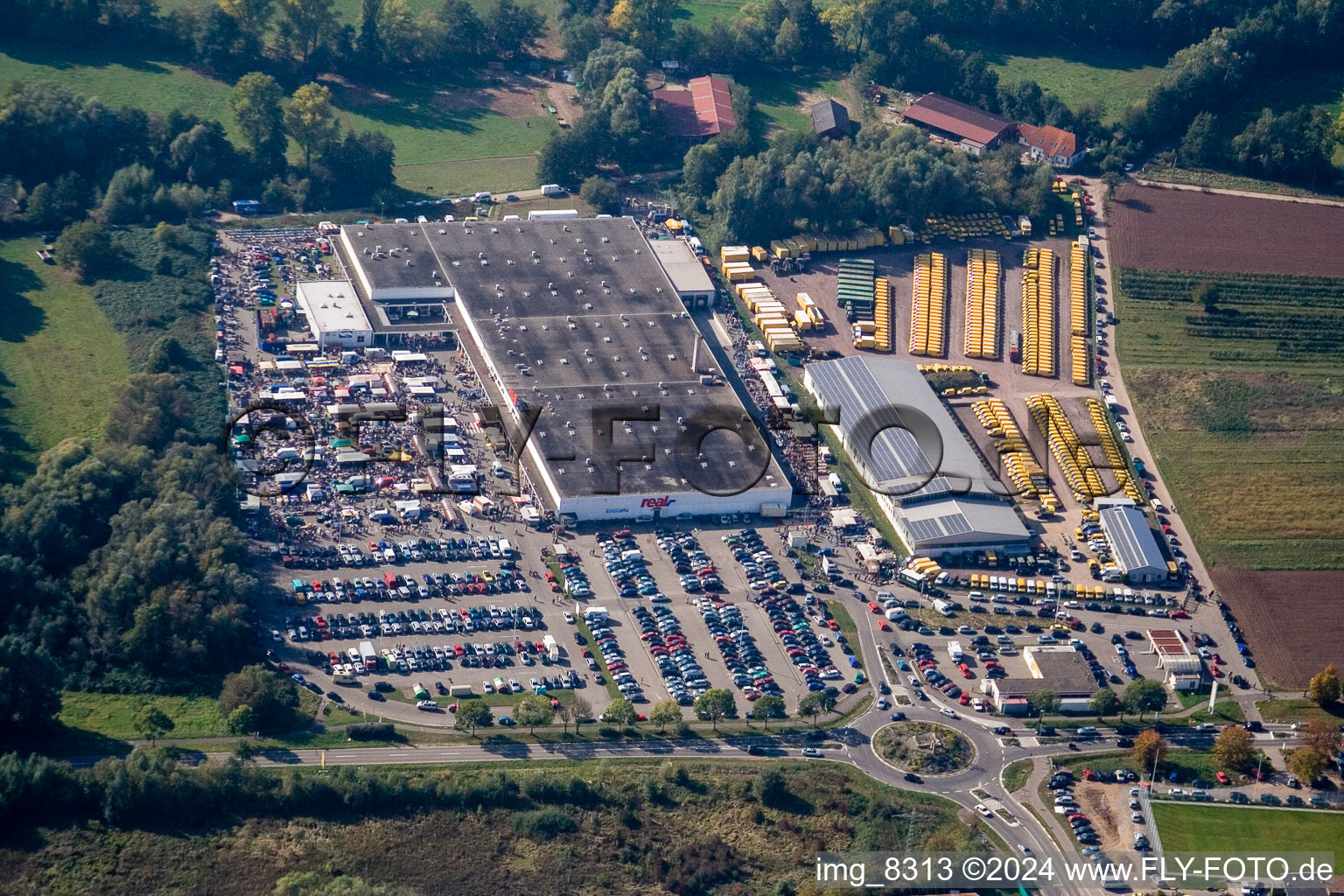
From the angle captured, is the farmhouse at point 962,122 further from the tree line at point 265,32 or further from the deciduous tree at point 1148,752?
the deciduous tree at point 1148,752

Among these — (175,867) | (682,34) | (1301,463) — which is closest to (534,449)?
(175,867)

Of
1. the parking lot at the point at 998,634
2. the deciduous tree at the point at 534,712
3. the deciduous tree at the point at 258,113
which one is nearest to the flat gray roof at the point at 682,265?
the deciduous tree at the point at 258,113

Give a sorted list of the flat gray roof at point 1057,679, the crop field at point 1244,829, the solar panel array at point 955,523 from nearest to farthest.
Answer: the crop field at point 1244,829 < the flat gray roof at point 1057,679 < the solar panel array at point 955,523

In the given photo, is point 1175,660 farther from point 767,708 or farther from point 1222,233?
point 1222,233

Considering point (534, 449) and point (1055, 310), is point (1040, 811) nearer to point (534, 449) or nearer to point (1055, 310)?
point (534, 449)

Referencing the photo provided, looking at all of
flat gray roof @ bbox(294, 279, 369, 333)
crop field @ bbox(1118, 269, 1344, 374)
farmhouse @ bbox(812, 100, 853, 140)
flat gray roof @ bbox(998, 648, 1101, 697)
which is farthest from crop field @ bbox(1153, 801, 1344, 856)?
farmhouse @ bbox(812, 100, 853, 140)

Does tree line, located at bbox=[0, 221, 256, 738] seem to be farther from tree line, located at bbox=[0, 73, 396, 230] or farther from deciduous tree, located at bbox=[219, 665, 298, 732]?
tree line, located at bbox=[0, 73, 396, 230]

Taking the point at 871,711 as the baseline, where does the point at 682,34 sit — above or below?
above
